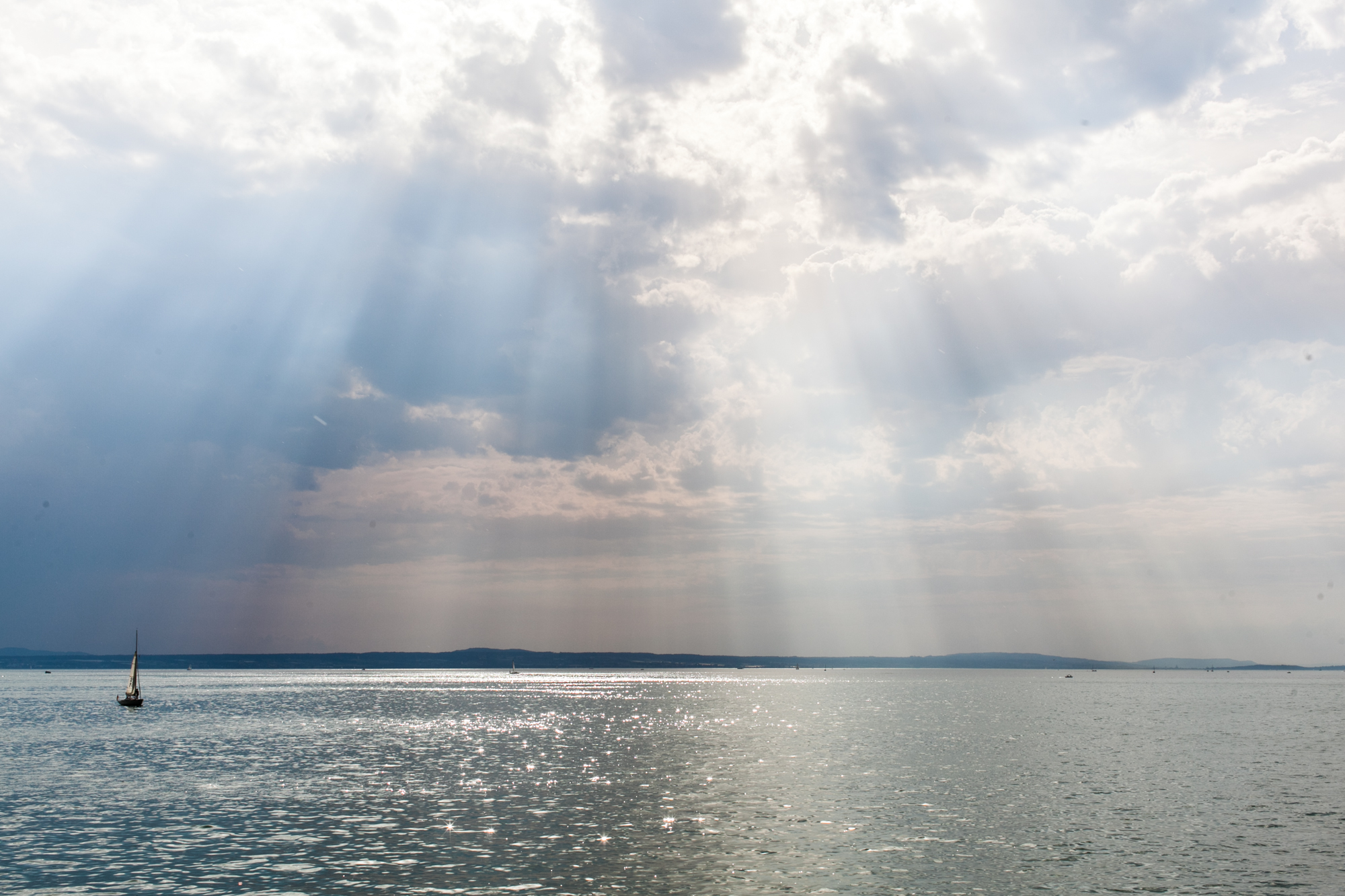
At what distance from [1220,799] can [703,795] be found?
35327mm

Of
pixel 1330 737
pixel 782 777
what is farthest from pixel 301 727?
pixel 1330 737

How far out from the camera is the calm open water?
41656 millimetres

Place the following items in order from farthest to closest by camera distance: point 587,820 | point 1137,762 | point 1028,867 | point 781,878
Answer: point 1137,762, point 587,820, point 1028,867, point 781,878

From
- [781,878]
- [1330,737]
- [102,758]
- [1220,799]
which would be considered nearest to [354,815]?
[781,878]

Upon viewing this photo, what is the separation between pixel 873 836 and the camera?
168 ft

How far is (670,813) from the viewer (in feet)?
190

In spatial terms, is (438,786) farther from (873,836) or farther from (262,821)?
(873,836)

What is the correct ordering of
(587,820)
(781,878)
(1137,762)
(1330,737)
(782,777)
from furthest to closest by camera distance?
(1330,737) → (1137,762) → (782,777) → (587,820) → (781,878)

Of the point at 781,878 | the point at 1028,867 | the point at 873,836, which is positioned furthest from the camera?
the point at 873,836

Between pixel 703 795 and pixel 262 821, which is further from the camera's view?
pixel 703 795

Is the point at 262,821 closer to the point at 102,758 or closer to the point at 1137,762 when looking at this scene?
the point at 102,758

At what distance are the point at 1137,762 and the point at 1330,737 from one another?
53412 mm

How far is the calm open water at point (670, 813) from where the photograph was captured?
137ft

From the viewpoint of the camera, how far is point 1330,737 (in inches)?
4889
